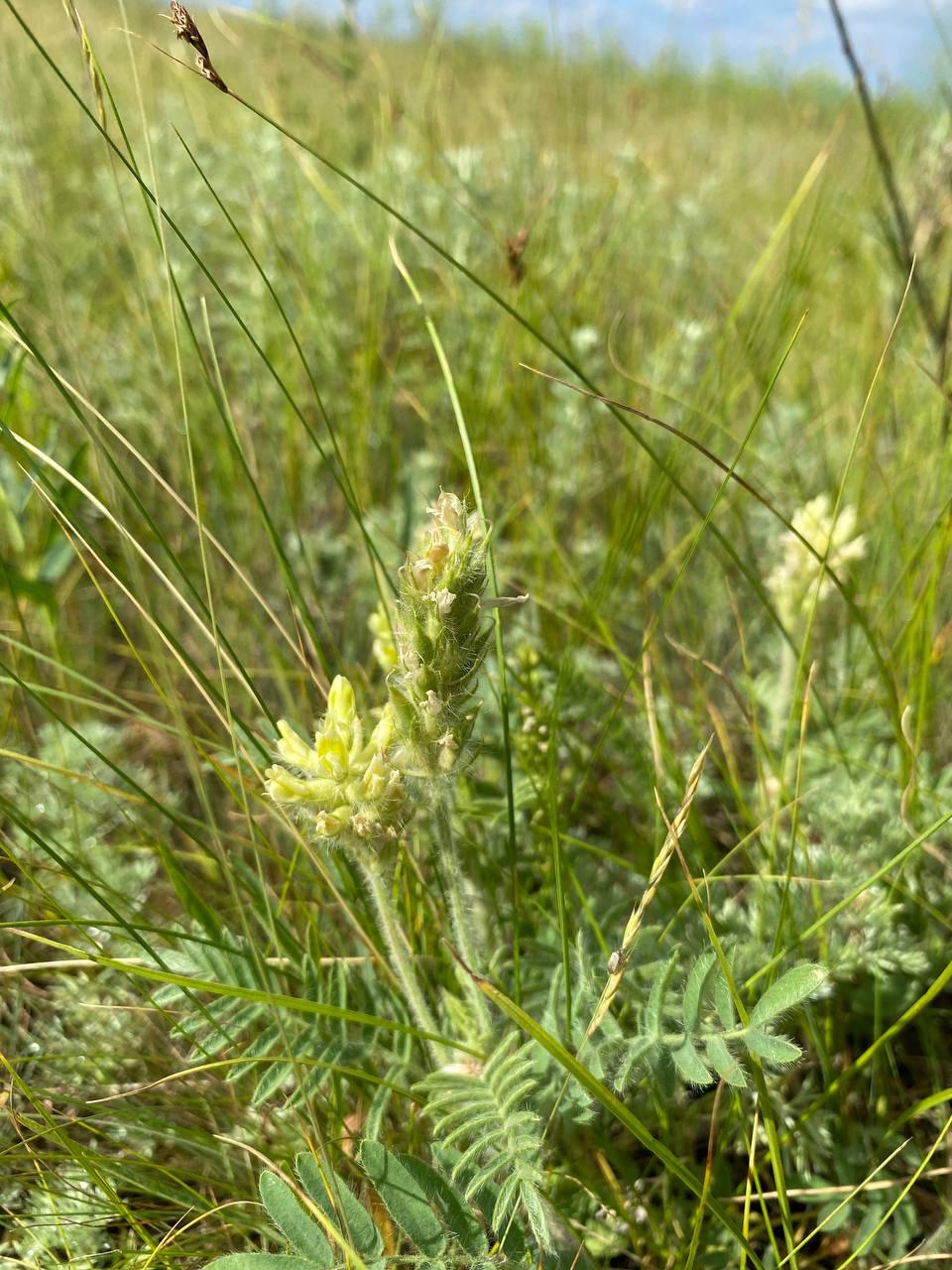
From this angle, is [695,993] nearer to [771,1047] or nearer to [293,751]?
[771,1047]

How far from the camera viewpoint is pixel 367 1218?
1.01 metres

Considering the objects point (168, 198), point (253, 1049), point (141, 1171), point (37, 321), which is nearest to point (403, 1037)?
point (253, 1049)

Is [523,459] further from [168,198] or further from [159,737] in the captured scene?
[168,198]

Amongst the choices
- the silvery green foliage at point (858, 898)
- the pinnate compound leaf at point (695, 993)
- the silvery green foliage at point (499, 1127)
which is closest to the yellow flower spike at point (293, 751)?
the silvery green foliage at point (499, 1127)

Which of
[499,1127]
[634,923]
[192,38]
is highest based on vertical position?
[192,38]

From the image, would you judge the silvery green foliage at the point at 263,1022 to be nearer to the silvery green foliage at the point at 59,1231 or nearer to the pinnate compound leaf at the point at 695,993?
the silvery green foliage at the point at 59,1231

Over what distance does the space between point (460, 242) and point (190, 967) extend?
8.50 ft

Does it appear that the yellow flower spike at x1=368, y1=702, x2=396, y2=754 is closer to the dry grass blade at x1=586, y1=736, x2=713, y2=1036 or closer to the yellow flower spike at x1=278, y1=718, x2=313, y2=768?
the yellow flower spike at x1=278, y1=718, x2=313, y2=768

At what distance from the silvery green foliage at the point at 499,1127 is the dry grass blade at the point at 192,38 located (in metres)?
1.16

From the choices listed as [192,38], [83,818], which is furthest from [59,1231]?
[192,38]

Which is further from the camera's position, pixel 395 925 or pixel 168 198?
Result: pixel 168 198

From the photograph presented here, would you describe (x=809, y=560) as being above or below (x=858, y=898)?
above

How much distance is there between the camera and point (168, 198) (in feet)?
10.2

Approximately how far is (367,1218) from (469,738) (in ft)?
1.71
